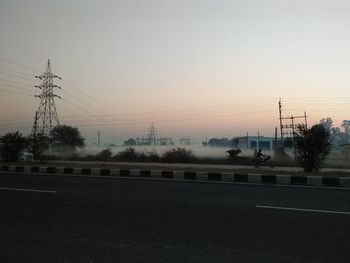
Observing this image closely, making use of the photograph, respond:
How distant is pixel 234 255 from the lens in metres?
5.92

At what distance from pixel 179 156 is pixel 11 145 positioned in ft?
36.7

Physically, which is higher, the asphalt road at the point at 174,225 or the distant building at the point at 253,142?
the distant building at the point at 253,142

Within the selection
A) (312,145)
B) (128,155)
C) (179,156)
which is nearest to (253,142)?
(128,155)

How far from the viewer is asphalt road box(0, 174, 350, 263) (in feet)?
19.7

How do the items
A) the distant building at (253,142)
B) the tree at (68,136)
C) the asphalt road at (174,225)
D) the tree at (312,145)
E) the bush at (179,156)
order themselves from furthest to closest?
the distant building at (253,142) < the tree at (68,136) < the bush at (179,156) < the tree at (312,145) < the asphalt road at (174,225)

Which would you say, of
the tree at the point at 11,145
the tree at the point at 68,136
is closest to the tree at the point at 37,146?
the tree at the point at 11,145

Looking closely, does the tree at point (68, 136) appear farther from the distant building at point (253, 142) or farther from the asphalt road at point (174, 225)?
the asphalt road at point (174, 225)

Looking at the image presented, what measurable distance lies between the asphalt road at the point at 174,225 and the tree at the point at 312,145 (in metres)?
6.11

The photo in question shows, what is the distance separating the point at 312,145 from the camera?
1822 cm

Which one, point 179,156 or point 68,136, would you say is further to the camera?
point 68,136

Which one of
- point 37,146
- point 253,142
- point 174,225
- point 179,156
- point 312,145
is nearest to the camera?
point 174,225

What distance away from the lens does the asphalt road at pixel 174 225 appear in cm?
602

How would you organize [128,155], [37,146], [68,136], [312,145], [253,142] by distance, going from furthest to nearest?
[253,142]
[68,136]
[128,155]
[37,146]
[312,145]

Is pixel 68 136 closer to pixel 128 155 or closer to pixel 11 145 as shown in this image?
pixel 128 155
